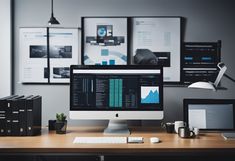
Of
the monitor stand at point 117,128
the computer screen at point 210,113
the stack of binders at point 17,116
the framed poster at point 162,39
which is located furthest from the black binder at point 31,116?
the computer screen at point 210,113

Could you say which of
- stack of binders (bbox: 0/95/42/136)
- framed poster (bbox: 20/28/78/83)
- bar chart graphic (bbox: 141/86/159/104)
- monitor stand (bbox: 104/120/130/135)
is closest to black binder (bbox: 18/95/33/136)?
stack of binders (bbox: 0/95/42/136)

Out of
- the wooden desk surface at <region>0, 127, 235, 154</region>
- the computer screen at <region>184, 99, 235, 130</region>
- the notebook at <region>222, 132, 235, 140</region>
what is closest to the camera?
the wooden desk surface at <region>0, 127, 235, 154</region>

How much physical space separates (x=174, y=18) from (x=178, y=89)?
64 cm

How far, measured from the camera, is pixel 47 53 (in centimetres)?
253

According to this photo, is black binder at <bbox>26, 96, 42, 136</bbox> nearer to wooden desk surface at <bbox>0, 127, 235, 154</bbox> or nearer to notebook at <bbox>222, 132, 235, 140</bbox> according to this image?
wooden desk surface at <bbox>0, 127, 235, 154</bbox>

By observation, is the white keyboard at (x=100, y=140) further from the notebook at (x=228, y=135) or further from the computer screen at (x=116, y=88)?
the notebook at (x=228, y=135)

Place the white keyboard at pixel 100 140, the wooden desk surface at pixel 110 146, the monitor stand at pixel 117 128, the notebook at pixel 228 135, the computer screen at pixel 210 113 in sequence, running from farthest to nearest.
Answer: the computer screen at pixel 210 113 → the monitor stand at pixel 117 128 → the notebook at pixel 228 135 → the white keyboard at pixel 100 140 → the wooden desk surface at pixel 110 146

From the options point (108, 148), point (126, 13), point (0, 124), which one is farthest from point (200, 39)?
point (0, 124)

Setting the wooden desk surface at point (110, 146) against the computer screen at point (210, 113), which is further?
the computer screen at point (210, 113)

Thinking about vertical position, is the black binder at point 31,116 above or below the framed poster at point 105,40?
below

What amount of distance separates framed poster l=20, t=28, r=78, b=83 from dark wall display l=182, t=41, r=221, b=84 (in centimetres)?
100

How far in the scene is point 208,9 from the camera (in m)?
2.52

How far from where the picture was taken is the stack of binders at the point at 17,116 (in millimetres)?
2074

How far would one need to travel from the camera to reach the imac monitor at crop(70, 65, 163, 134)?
2213 millimetres
